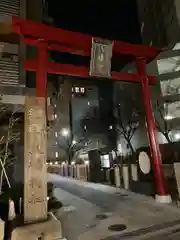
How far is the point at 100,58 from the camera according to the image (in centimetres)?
729

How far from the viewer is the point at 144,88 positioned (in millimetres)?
7996

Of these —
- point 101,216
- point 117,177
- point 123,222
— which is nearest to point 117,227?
point 123,222

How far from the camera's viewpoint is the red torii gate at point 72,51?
6.19 metres

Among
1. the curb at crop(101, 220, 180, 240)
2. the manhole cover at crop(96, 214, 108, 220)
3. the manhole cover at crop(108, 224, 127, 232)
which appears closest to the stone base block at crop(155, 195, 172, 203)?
the curb at crop(101, 220, 180, 240)

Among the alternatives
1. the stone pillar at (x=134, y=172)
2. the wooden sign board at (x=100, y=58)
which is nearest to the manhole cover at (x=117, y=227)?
the stone pillar at (x=134, y=172)

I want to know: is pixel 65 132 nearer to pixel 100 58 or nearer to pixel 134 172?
pixel 134 172

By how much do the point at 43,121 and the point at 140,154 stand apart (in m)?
5.87

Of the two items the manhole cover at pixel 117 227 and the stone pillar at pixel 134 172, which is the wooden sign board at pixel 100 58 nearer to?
the stone pillar at pixel 134 172

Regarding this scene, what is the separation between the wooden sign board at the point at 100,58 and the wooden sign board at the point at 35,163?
11.7 ft

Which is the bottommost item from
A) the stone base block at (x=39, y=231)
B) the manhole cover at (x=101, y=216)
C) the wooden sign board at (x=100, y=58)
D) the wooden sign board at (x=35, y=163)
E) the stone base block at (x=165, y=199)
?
the manhole cover at (x=101, y=216)

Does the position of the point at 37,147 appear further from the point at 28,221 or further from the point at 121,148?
the point at 121,148

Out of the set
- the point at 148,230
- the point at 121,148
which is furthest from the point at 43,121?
the point at 121,148

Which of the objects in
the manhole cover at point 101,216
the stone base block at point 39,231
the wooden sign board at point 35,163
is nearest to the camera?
the stone base block at point 39,231

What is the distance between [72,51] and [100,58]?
1160 millimetres
